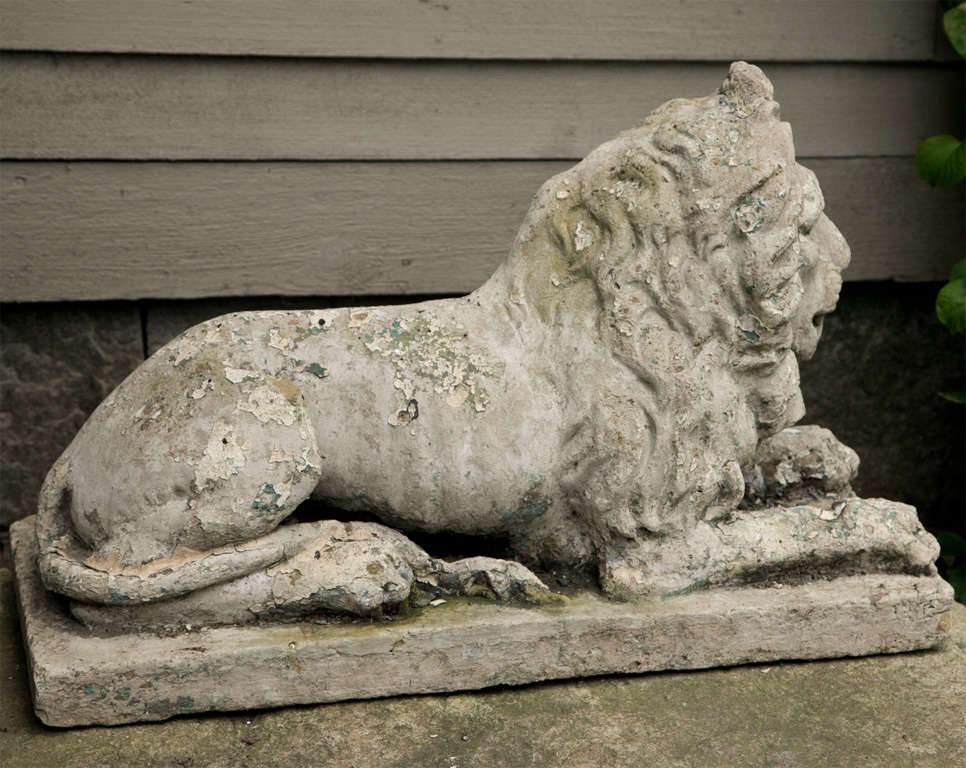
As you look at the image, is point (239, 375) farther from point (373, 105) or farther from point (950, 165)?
point (950, 165)

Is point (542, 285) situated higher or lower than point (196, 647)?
higher

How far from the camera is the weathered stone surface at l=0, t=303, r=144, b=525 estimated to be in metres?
3.76

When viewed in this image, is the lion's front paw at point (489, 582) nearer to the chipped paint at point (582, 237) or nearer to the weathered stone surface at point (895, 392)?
the chipped paint at point (582, 237)

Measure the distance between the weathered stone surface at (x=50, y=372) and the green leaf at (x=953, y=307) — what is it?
8.25ft

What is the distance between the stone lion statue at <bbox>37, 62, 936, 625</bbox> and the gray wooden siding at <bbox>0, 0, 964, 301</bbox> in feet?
3.42

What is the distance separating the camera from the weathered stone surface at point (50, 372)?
12.3 feet

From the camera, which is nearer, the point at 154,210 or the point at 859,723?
the point at 859,723

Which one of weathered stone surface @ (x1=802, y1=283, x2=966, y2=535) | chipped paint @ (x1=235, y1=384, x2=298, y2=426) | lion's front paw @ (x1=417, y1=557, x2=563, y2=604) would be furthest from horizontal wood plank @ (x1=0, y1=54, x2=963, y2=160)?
lion's front paw @ (x1=417, y1=557, x2=563, y2=604)

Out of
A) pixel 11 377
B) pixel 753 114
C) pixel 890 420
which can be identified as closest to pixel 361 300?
pixel 11 377

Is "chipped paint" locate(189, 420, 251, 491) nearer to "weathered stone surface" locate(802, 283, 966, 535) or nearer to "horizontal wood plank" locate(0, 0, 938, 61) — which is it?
"horizontal wood plank" locate(0, 0, 938, 61)

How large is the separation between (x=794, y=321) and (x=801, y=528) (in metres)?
0.48

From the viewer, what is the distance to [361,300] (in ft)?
13.1

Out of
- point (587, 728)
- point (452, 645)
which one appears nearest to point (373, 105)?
point (452, 645)

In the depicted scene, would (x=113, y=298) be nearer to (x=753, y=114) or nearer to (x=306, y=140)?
(x=306, y=140)
